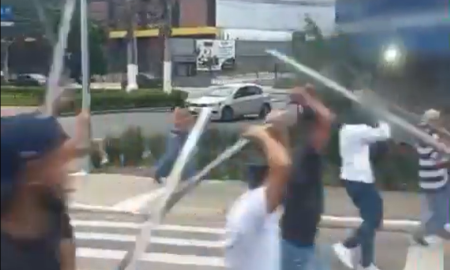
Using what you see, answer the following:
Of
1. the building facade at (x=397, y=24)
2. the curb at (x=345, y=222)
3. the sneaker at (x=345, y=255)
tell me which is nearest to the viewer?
the building facade at (x=397, y=24)

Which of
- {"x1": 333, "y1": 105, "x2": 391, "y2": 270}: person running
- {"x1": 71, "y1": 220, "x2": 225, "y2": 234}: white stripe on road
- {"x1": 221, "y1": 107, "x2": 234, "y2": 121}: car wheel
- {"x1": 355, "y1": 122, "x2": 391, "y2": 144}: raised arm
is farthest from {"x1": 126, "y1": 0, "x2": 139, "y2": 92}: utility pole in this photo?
{"x1": 71, "y1": 220, "x2": 225, "y2": 234}: white stripe on road

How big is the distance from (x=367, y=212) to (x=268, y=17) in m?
3.15

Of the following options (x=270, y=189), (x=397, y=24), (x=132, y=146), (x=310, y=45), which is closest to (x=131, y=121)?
(x=270, y=189)

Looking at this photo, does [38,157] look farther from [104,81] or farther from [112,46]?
[112,46]

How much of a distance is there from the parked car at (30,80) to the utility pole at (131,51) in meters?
0.50

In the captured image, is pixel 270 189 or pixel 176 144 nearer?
pixel 270 189

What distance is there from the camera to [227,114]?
11.3 ft

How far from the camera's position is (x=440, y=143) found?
19.6 feet

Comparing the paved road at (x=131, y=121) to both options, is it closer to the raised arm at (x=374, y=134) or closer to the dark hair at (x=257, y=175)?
the dark hair at (x=257, y=175)

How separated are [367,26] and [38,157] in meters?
2.18

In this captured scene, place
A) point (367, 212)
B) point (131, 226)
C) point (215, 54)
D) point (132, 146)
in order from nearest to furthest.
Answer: point (215, 54)
point (132, 146)
point (367, 212)
point (131, 226)

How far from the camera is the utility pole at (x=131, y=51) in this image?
264 cm

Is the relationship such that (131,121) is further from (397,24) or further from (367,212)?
(367,212)

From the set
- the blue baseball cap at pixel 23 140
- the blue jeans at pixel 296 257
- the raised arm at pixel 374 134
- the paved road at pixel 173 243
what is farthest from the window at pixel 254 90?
the paved road at pixel 173 243
